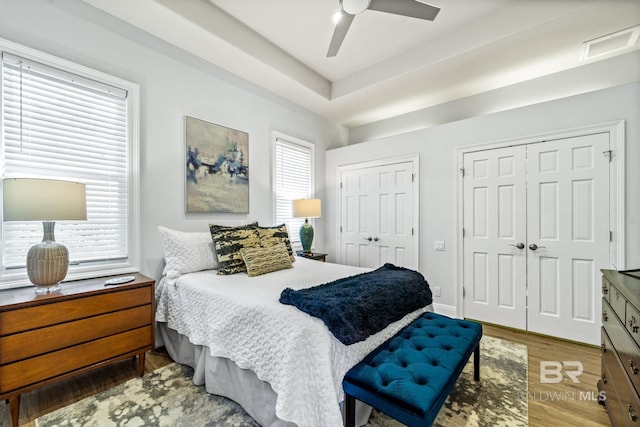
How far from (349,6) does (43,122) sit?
95.2 inches

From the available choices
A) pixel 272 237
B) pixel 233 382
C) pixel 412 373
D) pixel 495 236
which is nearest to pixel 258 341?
pixel 233 382

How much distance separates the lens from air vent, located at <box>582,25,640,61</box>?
2.39 meters

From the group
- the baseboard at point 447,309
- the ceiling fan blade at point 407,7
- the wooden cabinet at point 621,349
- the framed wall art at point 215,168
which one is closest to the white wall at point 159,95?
the framed wall art at point 215,168

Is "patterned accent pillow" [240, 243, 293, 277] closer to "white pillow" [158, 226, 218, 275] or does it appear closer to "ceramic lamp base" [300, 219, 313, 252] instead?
"white pillow" [158, 226, 218, 275]

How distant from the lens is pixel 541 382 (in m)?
2.03

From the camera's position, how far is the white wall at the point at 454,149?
2.46m

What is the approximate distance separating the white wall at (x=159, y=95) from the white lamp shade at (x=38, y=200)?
77 cm

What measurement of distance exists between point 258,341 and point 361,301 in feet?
2.05

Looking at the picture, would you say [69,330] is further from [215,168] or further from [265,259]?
[215,168]

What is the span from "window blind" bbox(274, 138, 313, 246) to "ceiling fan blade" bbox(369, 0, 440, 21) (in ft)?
6.90

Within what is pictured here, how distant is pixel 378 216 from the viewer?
4008 mm

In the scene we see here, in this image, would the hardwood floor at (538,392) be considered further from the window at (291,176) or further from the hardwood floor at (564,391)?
the window at (291,176)

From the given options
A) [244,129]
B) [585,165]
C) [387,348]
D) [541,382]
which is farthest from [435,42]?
[541,382]

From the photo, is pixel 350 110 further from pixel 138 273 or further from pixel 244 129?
pixel 138 273
